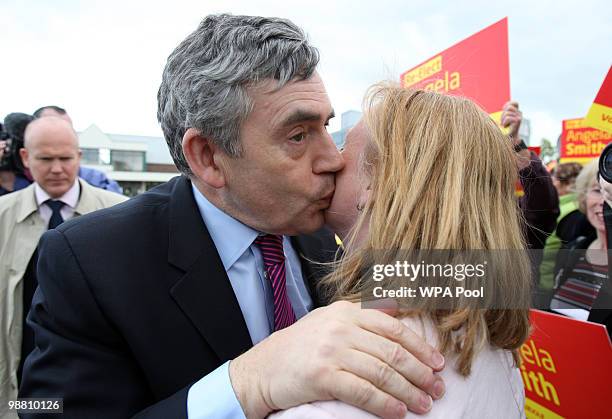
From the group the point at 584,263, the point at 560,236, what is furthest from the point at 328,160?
the point at 560,236

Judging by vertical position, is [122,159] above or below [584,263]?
above

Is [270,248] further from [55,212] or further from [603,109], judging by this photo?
[55,212]

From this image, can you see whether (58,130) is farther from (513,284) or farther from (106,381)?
(513,284)

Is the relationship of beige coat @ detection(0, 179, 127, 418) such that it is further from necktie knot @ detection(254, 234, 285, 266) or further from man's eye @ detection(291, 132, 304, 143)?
man's eye @ detection(291, 132, 304, 143)

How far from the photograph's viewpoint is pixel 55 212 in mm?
3096

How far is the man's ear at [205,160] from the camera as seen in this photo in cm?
165

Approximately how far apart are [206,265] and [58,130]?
2.33m

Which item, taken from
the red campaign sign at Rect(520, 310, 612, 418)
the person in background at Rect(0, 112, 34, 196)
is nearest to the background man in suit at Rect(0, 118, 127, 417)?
the person in background at Rect(0, 112, 34, 196)

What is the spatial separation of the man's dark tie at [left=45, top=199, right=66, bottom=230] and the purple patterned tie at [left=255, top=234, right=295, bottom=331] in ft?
6.35

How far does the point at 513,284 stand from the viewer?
1213 millimetres

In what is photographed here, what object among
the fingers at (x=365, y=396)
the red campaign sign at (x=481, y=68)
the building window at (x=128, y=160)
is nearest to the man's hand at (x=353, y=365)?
the fingers at (x=365, y=396)

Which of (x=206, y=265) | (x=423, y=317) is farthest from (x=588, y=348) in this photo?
(x=206, y=265)

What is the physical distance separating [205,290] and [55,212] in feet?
6.81

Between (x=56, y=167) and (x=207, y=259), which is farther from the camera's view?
(x=56, y=167)
